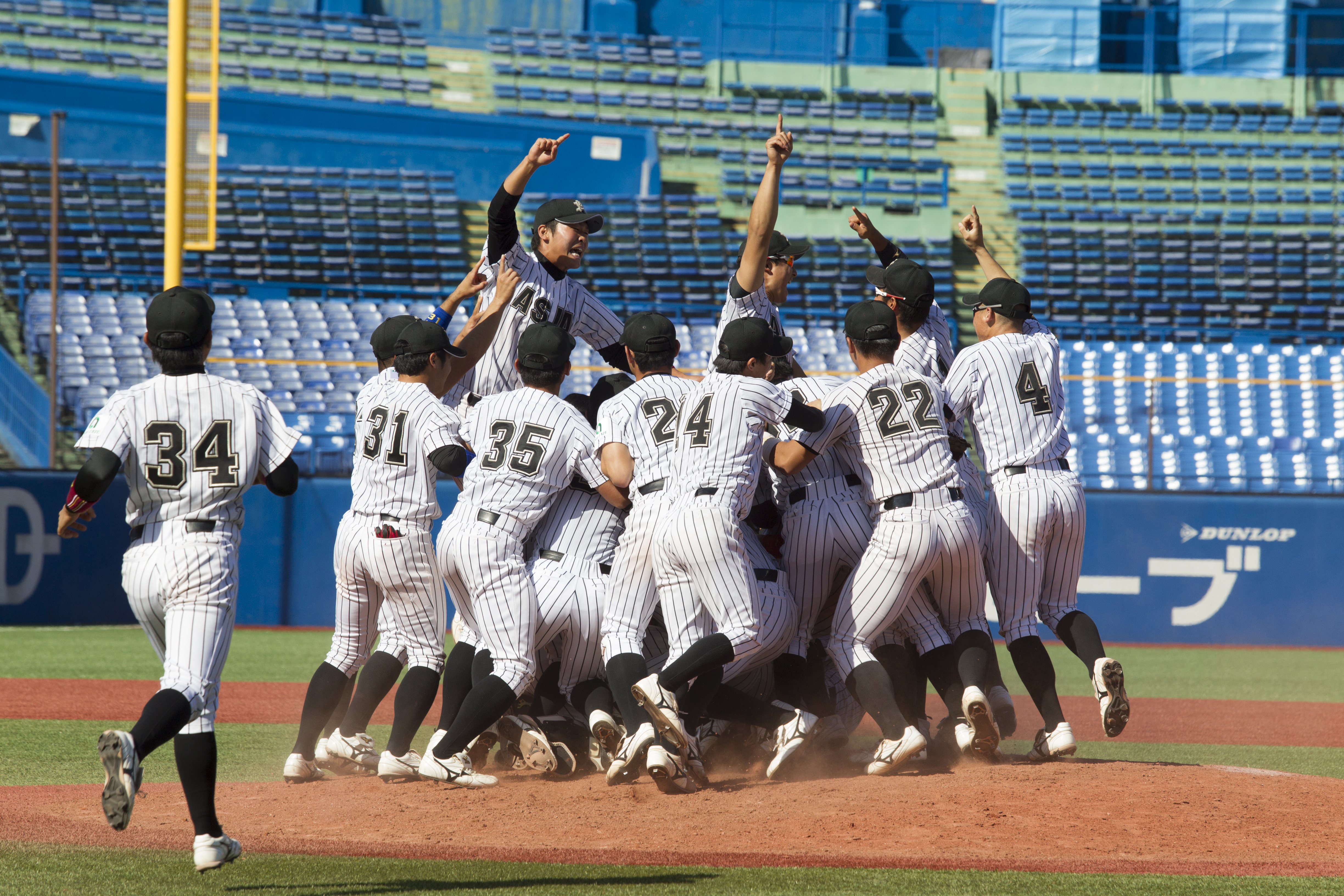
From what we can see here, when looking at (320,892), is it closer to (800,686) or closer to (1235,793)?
(800,686)

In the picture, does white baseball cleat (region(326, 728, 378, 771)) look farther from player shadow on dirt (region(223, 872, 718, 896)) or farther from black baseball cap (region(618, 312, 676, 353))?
black baseball cap (region(618, 312, 676, 353))

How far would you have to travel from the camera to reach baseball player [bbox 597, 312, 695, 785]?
5.06 meters

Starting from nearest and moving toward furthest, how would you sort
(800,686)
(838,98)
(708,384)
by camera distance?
(708,384), (800,686), (838,98)

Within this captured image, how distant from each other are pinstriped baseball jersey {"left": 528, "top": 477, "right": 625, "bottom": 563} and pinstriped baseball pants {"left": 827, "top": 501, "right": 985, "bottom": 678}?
97 centimetres

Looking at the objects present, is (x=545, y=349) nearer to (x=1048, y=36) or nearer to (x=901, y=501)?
(x=901, y=501)

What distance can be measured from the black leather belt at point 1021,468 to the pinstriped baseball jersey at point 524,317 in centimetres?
188

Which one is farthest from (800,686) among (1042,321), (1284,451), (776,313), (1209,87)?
(1209,87)

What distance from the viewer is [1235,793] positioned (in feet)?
15.6

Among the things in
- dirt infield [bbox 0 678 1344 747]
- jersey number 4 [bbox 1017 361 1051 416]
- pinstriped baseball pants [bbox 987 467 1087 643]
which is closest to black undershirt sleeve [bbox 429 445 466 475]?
pinstriped baseball pants [bbox 987 467 1087 643]

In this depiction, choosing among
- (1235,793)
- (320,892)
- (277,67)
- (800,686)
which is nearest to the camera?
(320,892)

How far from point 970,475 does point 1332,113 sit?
69.7 feet

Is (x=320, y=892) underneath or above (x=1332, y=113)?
underneath

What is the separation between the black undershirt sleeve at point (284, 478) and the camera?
158 inches

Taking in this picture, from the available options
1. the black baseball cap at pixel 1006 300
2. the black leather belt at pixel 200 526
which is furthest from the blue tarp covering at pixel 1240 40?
the black leather belt at pixel 200 526
